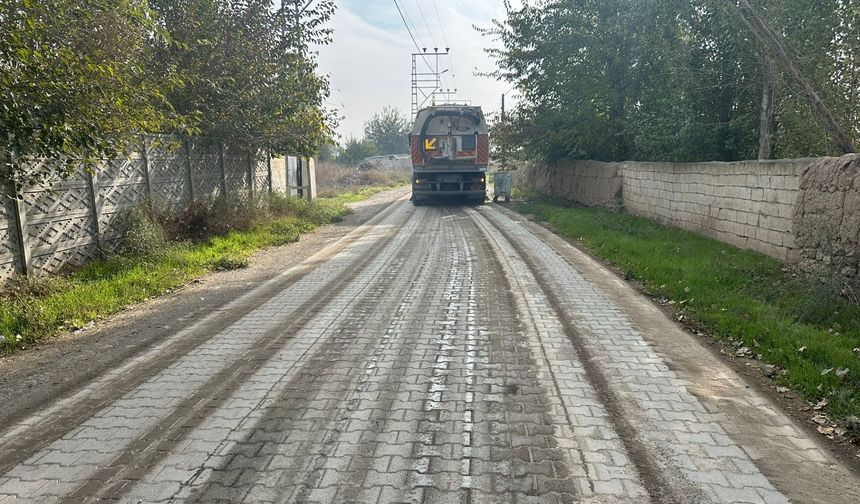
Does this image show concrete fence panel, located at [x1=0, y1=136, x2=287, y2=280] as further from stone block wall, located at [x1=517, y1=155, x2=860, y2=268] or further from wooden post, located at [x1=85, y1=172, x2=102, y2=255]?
stone block wall, located at [x1=517, y1=155, x2=860, y2=268]

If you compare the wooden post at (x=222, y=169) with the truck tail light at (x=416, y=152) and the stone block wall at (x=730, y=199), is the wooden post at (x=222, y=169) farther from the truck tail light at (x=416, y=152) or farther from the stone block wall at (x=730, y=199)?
the stone block wall at (x=730, y=199)

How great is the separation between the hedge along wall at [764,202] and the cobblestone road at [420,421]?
8.50 feet

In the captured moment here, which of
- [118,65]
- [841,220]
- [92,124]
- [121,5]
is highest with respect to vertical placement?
[121,5]

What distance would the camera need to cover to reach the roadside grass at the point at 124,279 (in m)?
6.12

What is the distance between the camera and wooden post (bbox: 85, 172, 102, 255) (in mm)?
8906

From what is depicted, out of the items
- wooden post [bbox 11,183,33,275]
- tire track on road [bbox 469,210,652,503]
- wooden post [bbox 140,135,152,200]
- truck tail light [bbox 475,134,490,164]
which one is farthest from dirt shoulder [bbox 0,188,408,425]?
truck tail light [bbox 475,134,490,164]

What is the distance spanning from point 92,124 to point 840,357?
7.71 metres

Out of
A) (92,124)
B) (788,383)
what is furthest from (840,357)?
(92,124)

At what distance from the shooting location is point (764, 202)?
29.5ft

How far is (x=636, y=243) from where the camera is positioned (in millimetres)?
10922

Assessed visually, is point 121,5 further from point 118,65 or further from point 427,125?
point 427,125

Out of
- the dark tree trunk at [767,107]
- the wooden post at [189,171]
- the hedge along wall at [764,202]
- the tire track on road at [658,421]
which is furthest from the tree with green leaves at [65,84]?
the dark tree trunk at [767,107]

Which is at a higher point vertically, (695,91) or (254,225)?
(695,91)

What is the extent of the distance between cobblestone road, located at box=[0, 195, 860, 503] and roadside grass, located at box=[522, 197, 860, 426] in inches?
21.1
